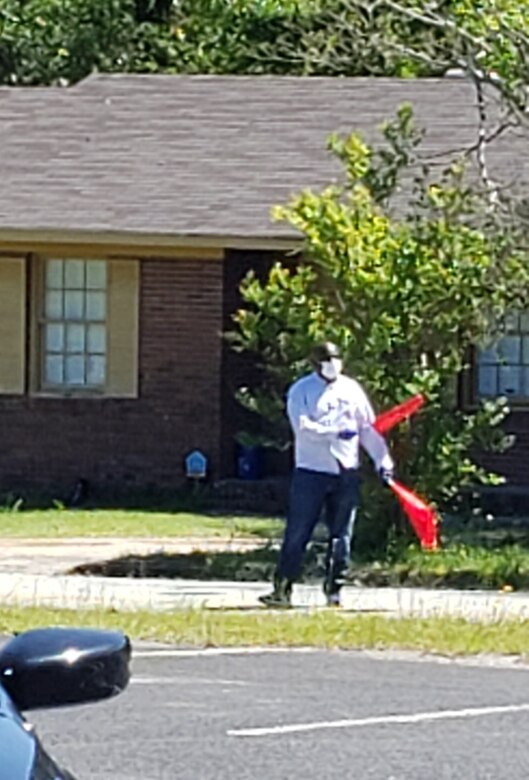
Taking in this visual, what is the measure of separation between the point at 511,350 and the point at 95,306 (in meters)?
4.57

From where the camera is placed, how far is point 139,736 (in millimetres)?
9945

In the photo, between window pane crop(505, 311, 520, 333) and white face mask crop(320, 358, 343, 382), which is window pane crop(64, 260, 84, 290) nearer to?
window pane crop(505, 311, 520, 333)

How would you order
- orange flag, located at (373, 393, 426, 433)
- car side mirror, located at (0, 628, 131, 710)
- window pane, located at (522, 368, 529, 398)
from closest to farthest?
car side mirror, located at (0, 628, 131, 710) → orange flag, located at (373, 393, 426, 433) → window pane, located at (522, 368, 529, 398)

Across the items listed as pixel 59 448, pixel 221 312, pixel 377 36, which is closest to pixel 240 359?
pixel 221 312

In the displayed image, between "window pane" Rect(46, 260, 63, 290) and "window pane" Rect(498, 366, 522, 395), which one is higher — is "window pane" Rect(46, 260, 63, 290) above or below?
above

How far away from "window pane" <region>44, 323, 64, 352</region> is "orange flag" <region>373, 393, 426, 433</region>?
7.60 metres

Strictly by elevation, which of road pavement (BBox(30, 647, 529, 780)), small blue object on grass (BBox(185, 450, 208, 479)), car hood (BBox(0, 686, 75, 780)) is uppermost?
car hood (BBox(0, 686, 75, 780))

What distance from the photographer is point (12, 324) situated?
24.2 metres

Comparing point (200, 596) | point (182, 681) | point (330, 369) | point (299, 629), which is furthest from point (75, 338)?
point (182, 681)

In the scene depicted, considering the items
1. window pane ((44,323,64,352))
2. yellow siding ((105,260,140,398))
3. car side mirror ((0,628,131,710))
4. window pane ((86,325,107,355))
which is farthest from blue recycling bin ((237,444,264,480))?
car side mirror ((0,628,131,710))

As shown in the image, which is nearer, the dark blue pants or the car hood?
the car hood

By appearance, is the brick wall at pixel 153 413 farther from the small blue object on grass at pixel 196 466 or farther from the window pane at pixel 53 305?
the window pane at pixel 53 305

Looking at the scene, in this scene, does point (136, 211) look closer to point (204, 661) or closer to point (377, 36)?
point (377, 36)

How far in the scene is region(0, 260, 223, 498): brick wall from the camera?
23.7 meters
